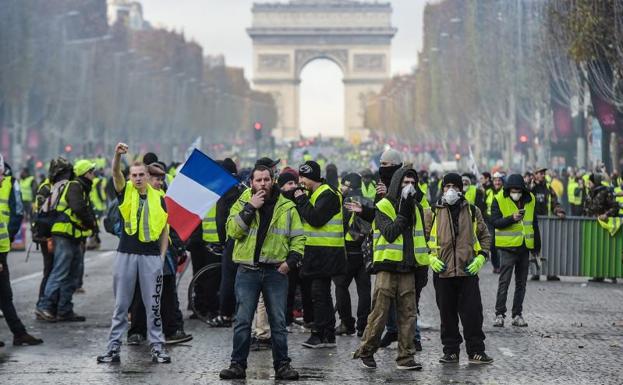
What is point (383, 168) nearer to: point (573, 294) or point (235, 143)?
point (573, 294)

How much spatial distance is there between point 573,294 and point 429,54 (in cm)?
7188

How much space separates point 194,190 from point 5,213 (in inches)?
83.6

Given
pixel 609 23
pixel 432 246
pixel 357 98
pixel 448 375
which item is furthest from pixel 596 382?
pixel 357 98

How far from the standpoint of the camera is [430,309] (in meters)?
17.0

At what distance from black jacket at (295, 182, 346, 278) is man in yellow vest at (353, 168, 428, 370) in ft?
4.08

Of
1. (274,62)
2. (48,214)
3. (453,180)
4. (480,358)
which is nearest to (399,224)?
(453,180)

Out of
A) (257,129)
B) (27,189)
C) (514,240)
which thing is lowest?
(27,189)

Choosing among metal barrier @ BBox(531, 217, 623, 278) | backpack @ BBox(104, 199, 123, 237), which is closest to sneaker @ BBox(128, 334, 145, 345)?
backpack @ BBox(104, 199, 123, 237)

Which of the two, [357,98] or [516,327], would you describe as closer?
[516,327]

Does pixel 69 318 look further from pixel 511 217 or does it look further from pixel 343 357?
pixel 511 217

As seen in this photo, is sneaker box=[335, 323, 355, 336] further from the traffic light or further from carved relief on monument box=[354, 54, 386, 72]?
carved relief on monument box=[354, 54, 386, 72]

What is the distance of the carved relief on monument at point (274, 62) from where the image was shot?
528ft

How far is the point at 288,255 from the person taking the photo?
11.5 metres

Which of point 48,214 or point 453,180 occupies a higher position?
point 453,180
